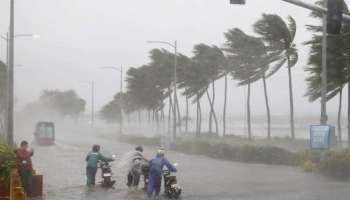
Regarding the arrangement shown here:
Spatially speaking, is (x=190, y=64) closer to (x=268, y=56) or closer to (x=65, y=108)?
(x=268, y=56)

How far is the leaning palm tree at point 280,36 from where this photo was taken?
4572cm

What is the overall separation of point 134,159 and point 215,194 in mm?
2802

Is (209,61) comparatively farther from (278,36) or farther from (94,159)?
(94,159)

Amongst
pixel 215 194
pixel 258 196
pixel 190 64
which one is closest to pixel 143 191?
pixel 215 194

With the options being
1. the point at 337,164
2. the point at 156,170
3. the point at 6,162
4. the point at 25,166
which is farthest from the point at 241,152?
the point at 6,162

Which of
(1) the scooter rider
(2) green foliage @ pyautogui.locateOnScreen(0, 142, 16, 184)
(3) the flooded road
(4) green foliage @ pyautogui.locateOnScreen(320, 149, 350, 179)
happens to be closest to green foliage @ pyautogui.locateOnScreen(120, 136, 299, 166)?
(3) the flooded road

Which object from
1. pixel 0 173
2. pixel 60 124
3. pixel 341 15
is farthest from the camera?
pixel 60 124

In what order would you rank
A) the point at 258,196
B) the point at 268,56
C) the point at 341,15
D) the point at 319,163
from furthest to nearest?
the point at 268,56 < the point at 319,163 < the point at 258,196 < the point at 341,15

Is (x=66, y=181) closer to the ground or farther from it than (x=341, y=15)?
closer to the ground

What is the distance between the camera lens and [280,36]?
1812 inches

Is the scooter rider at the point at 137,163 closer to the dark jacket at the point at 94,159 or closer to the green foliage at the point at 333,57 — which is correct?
the dark jacket at the point at 94,159

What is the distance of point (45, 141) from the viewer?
2566 inches

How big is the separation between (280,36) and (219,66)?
15.7 meters

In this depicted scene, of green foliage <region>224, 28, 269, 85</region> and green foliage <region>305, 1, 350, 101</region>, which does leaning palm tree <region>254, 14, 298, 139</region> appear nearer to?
green foliage <region>224, 28, 269, 85</region>
